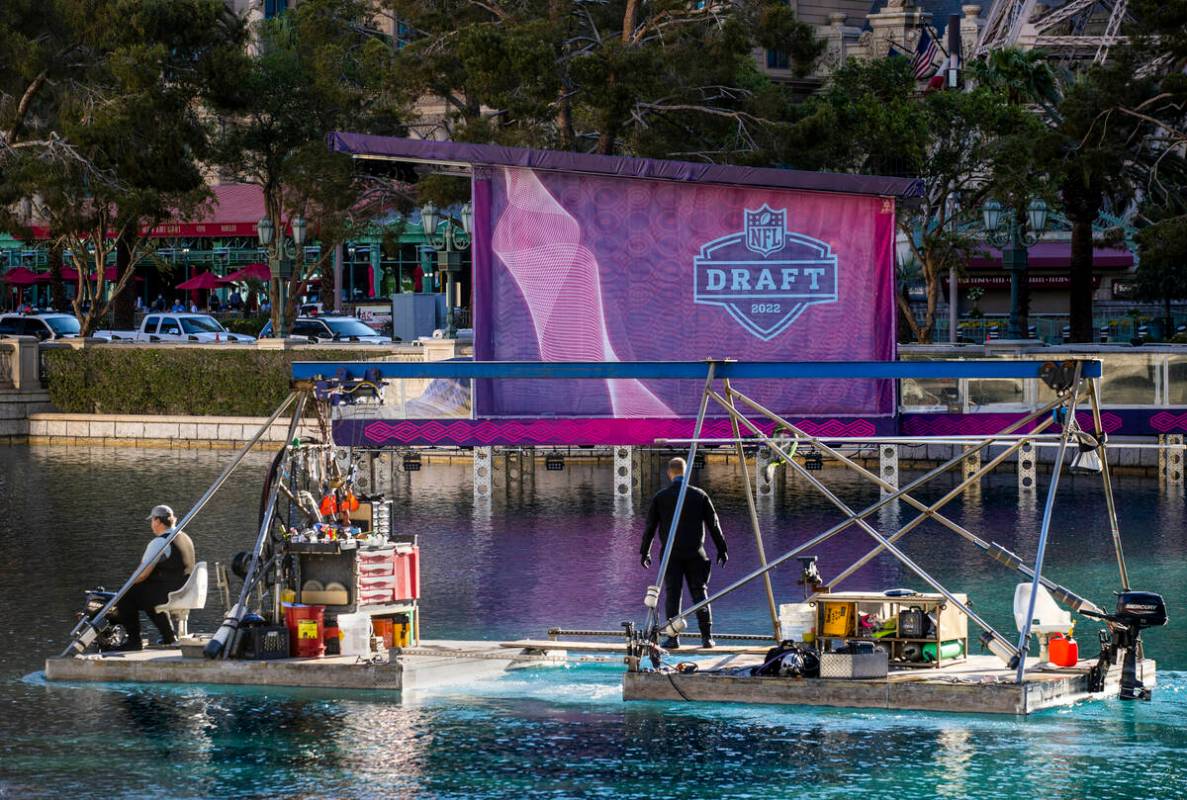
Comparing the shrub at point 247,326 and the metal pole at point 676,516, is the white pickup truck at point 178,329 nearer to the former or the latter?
the shrub at point 247,326

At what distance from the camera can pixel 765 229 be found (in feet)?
108

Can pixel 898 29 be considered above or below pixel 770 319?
above

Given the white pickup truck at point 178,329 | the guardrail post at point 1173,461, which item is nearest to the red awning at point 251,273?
the white pickup truck at point 178,329

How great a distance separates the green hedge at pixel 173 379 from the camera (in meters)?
Result: 44.0

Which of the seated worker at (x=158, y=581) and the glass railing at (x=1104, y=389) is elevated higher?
the glass railing at (x=1104, y=389)

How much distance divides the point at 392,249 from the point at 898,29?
26.1m

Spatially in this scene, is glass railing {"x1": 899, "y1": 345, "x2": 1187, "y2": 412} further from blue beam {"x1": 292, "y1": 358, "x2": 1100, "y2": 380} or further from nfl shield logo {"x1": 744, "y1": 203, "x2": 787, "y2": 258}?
blue beam {"x1": 292, "y1": 358, "x2": 1100, "y2": 380}

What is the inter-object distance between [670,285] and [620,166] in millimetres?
2165

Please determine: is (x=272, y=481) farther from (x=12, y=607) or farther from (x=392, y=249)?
(x=392, y=249)

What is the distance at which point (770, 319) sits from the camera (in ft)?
108

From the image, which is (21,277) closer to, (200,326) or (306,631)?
(200,326)

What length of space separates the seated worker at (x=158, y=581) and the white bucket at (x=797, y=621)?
5340 mm

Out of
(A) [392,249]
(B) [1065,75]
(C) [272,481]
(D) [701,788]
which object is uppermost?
(B) [1065,75]

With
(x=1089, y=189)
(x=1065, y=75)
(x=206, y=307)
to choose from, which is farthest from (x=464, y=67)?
(x=206, y=307)
